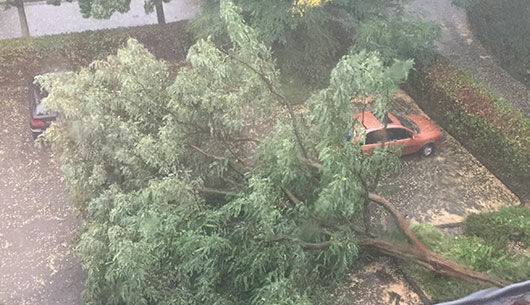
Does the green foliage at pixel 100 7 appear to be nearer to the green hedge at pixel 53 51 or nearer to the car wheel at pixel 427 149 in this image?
the green hedge at pixel 53 51

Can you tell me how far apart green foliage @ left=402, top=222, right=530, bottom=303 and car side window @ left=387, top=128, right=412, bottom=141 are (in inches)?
142

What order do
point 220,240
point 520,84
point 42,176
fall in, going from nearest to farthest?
point 220,240 → point 42,176 → point 520,84

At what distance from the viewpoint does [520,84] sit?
17359 mm

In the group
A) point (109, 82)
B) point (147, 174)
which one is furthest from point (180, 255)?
point (109, 82)

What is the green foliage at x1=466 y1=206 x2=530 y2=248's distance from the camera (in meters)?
10.5

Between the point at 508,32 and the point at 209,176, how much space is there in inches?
540

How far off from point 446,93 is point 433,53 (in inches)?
67.9

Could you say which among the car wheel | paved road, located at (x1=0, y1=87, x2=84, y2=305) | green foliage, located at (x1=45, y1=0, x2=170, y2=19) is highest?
green foliage, located at (x1=45, y1=0, x2=170, y2=19)

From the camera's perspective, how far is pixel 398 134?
1338 centimetres

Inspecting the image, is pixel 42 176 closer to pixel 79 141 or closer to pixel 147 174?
pixel 79 141

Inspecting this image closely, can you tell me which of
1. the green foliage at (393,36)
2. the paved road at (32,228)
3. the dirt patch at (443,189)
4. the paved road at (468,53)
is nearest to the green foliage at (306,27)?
the green foliage at (393,36)

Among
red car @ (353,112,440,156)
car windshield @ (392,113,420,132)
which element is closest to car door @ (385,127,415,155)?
red car @ (353,112,440,156)

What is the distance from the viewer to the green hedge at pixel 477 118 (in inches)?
503

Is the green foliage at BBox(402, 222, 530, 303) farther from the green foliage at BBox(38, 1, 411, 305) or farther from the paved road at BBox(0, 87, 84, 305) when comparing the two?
the paved road at BBox(0, 87, 84, 305)
